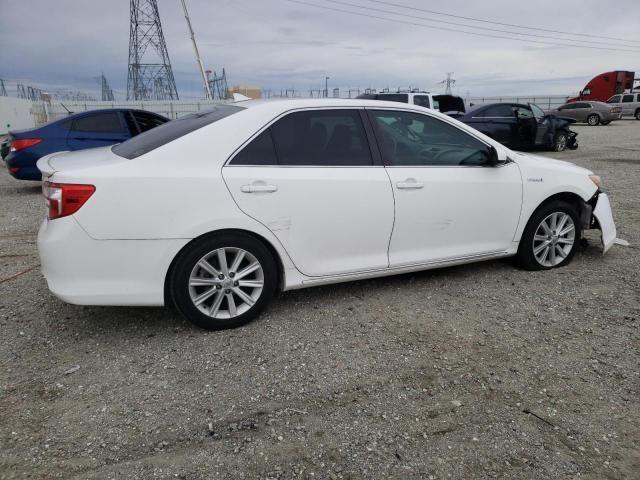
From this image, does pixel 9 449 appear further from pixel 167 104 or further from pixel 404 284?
pixel 167 104

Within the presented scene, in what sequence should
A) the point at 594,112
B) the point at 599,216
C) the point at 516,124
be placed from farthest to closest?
the point at 594,112 < the point at 516,124 < the point at 599,216

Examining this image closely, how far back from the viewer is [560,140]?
14.3 meters

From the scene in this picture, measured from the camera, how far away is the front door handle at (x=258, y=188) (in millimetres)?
3211

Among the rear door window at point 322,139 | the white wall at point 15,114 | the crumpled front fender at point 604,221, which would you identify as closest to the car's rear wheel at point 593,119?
the crumpled front fender at point 604,221

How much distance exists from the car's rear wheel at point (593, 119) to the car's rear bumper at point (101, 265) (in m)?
31.1

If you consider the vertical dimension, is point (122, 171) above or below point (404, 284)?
above

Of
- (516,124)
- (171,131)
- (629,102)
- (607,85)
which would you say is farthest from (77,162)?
(607,85)

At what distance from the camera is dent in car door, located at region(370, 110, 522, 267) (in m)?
3.74

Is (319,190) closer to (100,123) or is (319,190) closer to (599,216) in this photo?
(599,216)

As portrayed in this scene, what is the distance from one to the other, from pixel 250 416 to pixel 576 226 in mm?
A: 3582

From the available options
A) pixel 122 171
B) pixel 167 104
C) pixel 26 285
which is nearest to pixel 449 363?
pixel 122 171

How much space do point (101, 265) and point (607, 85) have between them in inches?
1632

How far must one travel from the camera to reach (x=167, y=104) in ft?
107

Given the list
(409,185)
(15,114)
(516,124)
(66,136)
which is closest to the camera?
(409,185)
